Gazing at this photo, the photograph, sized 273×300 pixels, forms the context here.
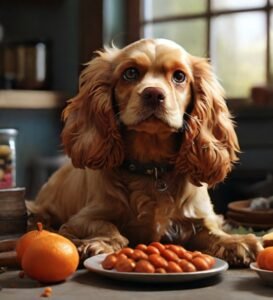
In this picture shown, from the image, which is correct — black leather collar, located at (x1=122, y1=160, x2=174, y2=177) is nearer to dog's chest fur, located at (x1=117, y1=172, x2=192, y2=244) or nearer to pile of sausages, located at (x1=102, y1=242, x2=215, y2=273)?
dog's chest fur, located at (x1=117, y1=172, x2=192, y2=244)

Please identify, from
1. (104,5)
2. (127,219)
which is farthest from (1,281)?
(104,5)

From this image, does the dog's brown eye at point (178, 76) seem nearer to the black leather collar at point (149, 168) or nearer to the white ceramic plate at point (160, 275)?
the black leather collar at point (149, 168)

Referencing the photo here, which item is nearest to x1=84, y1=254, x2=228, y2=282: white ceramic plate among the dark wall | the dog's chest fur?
the dog's chest fur

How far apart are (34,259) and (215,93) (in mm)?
622

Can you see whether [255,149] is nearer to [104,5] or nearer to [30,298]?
[104,5]

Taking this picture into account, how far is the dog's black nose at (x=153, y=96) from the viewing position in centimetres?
139

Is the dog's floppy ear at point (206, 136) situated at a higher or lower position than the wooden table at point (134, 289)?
higher

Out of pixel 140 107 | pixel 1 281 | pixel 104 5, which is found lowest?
pixel 1 281

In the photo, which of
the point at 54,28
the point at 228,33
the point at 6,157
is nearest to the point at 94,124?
the point at 6,157

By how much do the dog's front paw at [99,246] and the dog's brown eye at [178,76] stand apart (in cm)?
37

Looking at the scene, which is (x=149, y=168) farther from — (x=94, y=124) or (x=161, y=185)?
(x=94, y=124)

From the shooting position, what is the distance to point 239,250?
56.2 inches

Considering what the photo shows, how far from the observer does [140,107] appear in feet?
4.60

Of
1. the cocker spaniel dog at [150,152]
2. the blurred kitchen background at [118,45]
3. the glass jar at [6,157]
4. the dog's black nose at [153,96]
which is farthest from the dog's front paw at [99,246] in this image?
the blurred kitchen background at [118,45]
